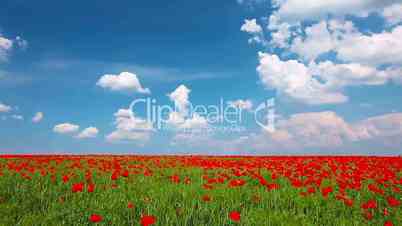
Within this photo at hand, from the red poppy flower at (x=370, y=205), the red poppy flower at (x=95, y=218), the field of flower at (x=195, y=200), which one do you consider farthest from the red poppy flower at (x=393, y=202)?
the red poppy flower at (x=95, y=218)

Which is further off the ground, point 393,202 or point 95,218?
point 95,218

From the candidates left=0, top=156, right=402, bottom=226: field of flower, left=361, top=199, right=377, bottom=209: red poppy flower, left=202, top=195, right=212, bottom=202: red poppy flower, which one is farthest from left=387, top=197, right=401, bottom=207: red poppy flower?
left=202, top=195, right=212, bottom=202: red poppy flower

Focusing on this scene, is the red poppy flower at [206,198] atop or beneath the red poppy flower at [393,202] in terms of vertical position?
atop

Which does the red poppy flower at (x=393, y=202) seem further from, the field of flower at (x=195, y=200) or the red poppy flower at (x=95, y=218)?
the red poppy flower at (x=95, y=218)

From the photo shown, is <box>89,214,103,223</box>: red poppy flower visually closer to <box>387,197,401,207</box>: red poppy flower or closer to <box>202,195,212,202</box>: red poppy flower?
<box>202,195,212,202</box>: red poppy flower

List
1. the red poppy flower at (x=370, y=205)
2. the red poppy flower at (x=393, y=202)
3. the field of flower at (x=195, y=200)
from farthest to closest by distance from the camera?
the red poppy flower at (x=393, y=202) < the red poppy flower at (x=370, y=205) < the field of flower at (x=195, y=200)

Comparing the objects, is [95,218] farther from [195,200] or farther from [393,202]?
[393,202]

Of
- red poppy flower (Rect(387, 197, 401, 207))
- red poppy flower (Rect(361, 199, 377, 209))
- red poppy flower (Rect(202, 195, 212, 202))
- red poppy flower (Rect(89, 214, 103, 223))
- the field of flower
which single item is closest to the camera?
red poppy flower (Rect(89, 214, 103, 223))

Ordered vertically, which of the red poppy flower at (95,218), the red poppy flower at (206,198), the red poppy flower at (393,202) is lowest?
the red poppy flower at (393,202)

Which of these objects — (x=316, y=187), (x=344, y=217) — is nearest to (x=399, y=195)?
(x=316, y=187)

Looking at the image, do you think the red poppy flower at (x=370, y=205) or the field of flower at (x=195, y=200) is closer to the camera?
the field of flower at (x=195, y=200)

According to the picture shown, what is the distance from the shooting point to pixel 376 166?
1695 cm

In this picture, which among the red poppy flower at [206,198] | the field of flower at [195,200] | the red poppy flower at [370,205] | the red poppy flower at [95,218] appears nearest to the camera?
the red poppy flower at [95,218]

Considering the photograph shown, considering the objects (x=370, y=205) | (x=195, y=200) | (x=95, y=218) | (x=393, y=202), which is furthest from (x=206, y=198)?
(x=393, y=202)
